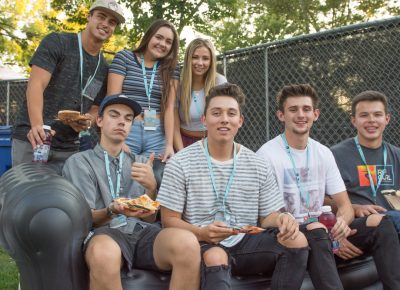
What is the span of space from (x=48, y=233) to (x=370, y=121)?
8.67 ft

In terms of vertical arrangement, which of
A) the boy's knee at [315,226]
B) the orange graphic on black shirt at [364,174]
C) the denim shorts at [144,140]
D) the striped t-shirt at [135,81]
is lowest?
the boy's knee at [315,226]

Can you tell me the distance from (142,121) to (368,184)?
182cm

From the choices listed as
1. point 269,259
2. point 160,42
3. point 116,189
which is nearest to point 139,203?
point 116,189

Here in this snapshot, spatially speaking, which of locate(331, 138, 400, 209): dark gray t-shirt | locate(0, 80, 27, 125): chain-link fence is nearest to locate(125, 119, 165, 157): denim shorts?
locate(331, 138, 400, 209): dark gray t-shirt

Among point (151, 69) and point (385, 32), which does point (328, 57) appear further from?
point (151, 69)

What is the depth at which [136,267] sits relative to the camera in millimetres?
2930

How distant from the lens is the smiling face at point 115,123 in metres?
3.34

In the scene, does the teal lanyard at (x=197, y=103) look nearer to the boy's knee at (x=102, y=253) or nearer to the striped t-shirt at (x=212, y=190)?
the striped t-shirt at (x=212, y=190)

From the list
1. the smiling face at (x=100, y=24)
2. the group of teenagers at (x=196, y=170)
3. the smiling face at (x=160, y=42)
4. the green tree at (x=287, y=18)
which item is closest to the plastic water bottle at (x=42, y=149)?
the group of teenagers at (x=196, y=170)

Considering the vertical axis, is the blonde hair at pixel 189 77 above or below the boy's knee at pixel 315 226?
above

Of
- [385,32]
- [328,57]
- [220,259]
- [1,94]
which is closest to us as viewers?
[220,259]

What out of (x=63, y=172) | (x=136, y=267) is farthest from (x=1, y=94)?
(x=136, y=267)

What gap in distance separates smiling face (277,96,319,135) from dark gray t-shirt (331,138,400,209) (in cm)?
44

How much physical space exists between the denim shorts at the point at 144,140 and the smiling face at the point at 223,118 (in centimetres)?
86
